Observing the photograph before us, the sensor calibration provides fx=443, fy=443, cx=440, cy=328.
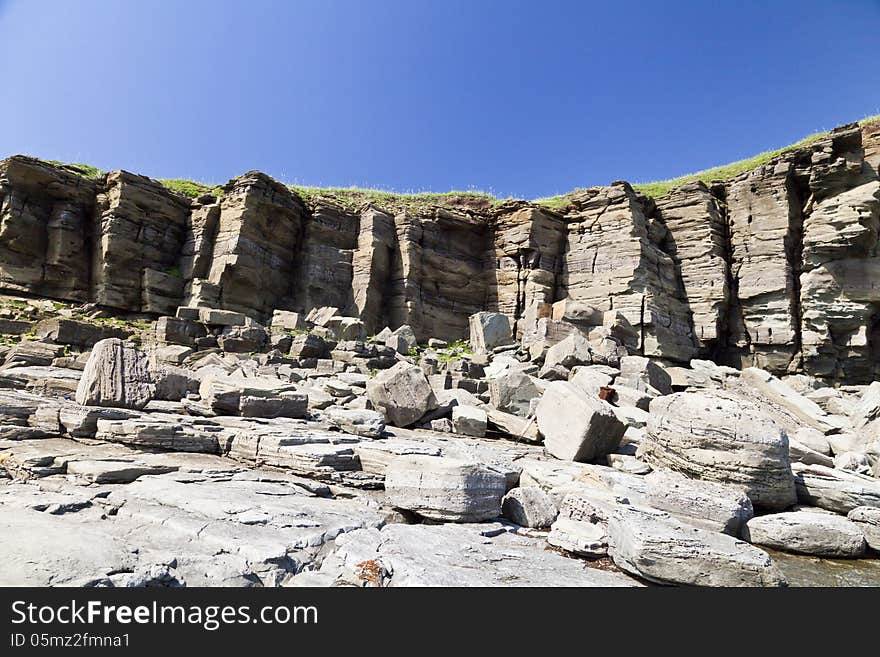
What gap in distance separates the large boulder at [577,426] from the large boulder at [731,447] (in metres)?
1.08

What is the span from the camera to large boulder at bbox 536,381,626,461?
6770 millimetres

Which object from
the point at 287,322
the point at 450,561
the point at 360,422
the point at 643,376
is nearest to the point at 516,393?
the point at 360,422

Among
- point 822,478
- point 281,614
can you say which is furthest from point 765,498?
point 281,614

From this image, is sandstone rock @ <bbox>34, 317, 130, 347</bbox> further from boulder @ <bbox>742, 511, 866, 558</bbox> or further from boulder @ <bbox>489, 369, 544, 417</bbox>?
boulder @ <bbox>742, 511, 866, 558</bbox>

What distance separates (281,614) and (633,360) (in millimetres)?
12606

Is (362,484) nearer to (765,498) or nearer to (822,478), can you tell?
(765,498)

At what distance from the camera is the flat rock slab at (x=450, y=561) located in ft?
9.72

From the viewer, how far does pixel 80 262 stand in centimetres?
2166

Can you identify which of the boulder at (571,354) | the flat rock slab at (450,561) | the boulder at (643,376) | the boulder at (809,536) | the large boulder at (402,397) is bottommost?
the boulder at (809,536)

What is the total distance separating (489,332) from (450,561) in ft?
57.6

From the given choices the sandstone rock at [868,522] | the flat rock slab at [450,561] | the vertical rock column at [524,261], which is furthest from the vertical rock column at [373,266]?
the sandstone rock at [868,522]

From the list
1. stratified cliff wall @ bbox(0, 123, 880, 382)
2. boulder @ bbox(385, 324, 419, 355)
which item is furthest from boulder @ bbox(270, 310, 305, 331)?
boulder @ bbox(385, 324, 419, 355)

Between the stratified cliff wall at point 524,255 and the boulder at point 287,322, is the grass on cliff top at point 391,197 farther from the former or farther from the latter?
the boulder at point 287,322

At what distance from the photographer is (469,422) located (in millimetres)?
8398
